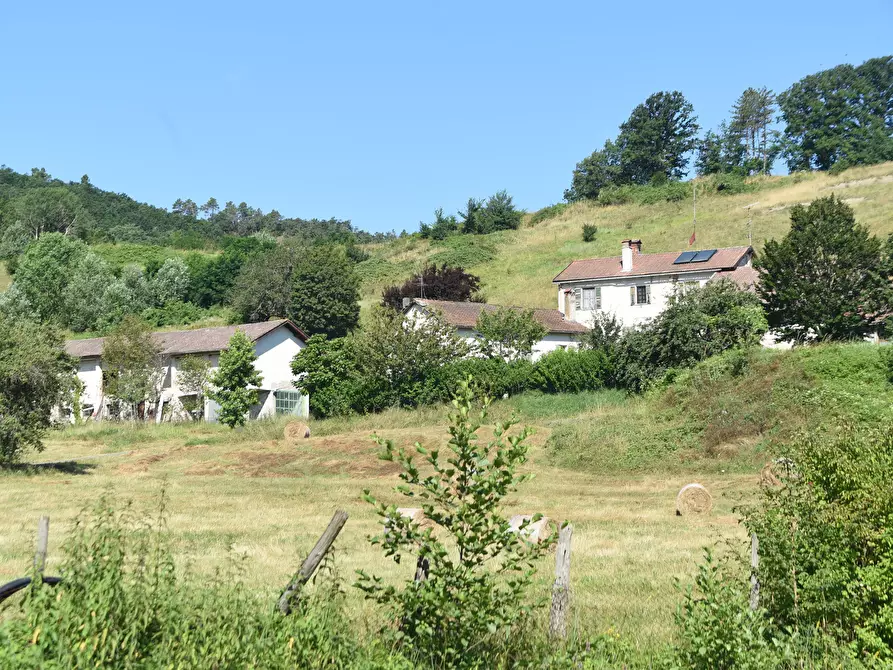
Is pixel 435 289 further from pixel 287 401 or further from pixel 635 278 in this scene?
pixel 287 401

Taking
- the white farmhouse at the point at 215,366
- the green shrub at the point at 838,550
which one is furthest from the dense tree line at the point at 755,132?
the green shrub at the point at 838,550

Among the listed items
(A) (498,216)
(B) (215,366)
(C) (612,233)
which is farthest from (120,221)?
(B) (215,366)

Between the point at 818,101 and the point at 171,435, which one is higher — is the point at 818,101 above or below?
above

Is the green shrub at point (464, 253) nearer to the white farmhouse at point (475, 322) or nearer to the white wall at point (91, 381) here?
the white farmhouse at point (475, 322)

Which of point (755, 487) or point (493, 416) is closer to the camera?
point (755, 487)

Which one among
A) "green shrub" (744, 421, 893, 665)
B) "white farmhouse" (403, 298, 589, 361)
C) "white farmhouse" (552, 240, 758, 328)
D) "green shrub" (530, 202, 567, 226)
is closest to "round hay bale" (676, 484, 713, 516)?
"green shrub" (744, 421, 893, 665)

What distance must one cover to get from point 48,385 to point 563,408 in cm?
2320

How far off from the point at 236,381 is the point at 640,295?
86.6 ft

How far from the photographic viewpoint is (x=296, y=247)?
78625 mm

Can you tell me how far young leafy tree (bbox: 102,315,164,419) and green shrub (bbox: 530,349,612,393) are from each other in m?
22.5

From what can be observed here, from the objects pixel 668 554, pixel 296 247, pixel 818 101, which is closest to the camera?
pixel 668 554

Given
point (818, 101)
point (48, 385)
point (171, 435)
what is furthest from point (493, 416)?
point (818, 101)

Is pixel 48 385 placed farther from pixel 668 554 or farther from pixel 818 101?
pixel 818 101

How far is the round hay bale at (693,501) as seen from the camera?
861 inches
